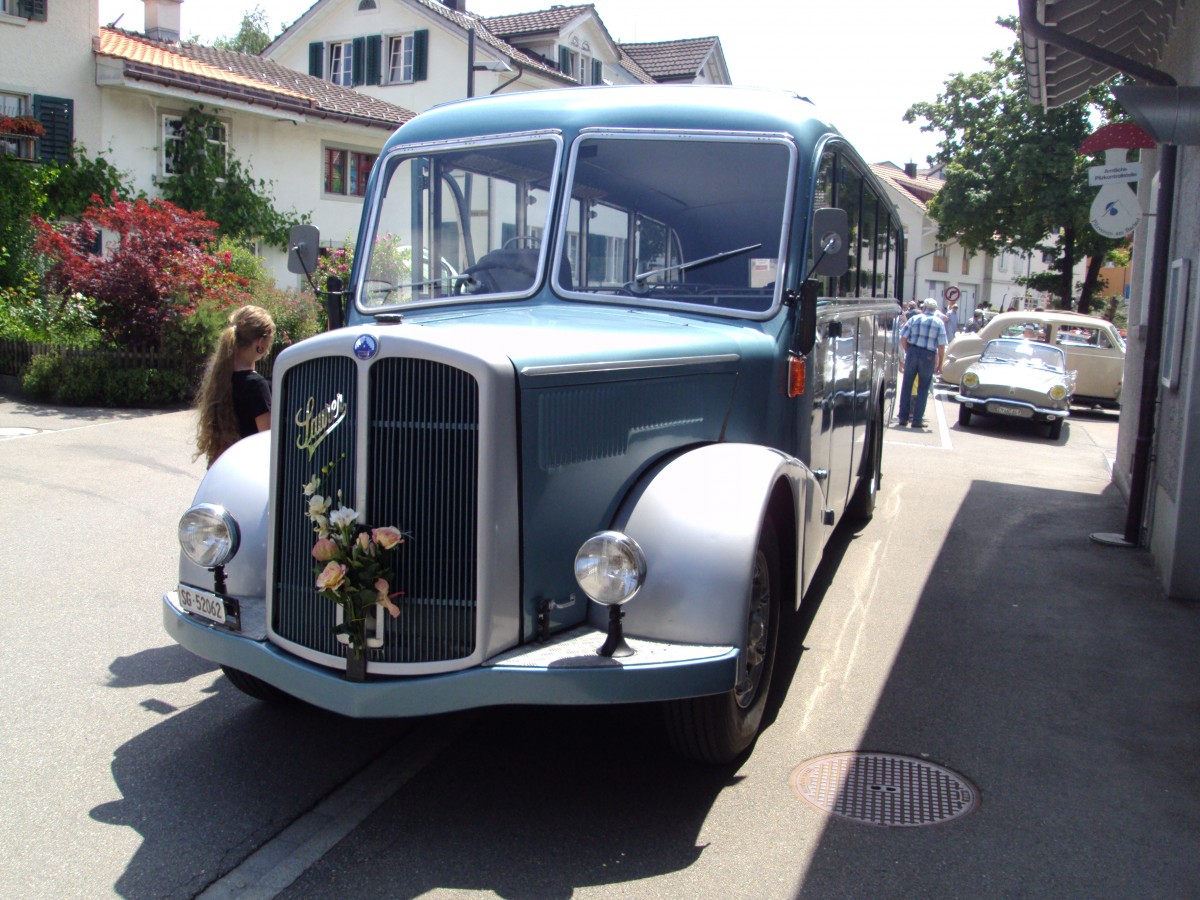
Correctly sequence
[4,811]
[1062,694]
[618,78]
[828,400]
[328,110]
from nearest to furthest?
[4,811] → [1062,694] → [828,400] → [328,110] → [618,78]

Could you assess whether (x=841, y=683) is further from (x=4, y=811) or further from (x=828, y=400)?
(x=4, y=811)

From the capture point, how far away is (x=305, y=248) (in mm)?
5598

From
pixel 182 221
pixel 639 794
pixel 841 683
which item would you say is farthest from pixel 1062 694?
pixel 182 221

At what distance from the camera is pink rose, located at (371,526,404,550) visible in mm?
3414

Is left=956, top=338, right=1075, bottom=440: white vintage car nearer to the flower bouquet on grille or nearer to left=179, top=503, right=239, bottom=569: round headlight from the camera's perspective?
left=179, top=503, right=239, bottom=569: round headlight

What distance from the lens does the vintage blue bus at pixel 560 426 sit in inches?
136

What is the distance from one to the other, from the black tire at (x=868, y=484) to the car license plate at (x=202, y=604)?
561 centimetres

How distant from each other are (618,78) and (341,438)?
37439 millimetres

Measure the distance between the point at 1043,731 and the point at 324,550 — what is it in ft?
10.3

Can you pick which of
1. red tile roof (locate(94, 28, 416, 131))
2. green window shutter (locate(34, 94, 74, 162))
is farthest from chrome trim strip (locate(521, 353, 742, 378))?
red tile roof (locate(94, 28, 416, 131))

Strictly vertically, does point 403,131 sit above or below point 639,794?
above

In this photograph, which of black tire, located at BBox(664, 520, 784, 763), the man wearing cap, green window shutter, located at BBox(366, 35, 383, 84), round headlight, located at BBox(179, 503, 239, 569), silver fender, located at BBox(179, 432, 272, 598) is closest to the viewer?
black tire, located at BBox(664, 520, 784, 763)

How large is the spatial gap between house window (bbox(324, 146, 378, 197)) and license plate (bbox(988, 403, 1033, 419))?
15.8m

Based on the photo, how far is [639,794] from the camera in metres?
3.99
